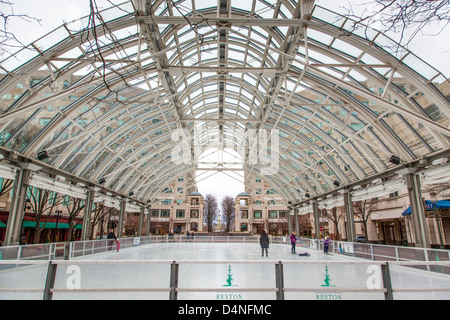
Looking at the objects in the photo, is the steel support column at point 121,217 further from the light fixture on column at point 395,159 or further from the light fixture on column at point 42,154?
the light fixture on column at point 395,159

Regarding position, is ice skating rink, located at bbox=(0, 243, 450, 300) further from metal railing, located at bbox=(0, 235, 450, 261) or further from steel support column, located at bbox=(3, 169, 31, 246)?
steel support column, located at bbox=(3, 169, 31, 246)

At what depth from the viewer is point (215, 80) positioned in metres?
14.9

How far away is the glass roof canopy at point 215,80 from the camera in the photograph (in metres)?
8.82

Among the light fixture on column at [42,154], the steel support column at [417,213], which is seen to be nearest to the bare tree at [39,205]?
the light fixture on column at [42,154]

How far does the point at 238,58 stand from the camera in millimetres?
14445

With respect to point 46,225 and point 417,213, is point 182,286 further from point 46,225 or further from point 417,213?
point 46,225

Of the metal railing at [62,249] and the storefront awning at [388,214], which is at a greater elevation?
the storefront awning at [388,214]

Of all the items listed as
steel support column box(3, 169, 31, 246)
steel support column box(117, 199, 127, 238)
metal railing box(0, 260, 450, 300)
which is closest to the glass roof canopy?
steel support column box(3, 169, 31, 246)

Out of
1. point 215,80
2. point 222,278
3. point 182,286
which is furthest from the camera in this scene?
point 215,80

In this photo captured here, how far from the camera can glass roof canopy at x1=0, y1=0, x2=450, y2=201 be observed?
882cm

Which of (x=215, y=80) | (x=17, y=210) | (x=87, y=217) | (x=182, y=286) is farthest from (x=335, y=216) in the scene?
(x=182, y=286)

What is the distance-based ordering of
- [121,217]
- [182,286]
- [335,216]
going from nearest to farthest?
[182,286] → [121,217] → [335,216]
